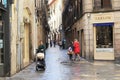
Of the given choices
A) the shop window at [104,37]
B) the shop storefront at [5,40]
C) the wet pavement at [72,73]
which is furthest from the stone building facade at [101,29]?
the shop storefront at [5,40]

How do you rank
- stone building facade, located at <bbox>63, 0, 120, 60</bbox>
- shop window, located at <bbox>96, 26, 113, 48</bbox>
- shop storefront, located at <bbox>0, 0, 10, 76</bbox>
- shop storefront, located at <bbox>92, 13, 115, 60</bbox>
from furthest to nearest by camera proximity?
shop window, located at <bbox>96, 26, 113, 48</bbox>, shop storefront, located at <bbox>92, 13, 115, 60</bbox>, stone building facade, located at <bbox>63, 0, 120, 60</bbox>, shop storefront, located at <bbox>0, 0, 10, 76</bbox>

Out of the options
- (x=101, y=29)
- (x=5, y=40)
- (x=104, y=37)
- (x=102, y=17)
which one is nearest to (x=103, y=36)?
(x=104, y=37)

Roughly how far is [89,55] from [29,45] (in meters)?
6.47

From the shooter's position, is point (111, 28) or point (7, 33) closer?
point (7, 33)

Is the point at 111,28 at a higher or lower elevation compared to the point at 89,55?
higher

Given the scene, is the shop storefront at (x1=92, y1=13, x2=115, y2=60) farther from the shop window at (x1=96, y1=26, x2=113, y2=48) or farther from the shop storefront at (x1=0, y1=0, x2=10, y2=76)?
the shop storefront at (x1=0, y1=0, x2=10, y2=76)

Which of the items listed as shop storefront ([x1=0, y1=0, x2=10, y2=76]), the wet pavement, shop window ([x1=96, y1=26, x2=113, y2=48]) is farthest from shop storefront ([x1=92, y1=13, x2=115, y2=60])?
shop storefront ([x1=0, y1=0, x2=10, y2=76])

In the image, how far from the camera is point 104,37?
29.1 m

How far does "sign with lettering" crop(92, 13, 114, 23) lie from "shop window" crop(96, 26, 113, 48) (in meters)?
0.62

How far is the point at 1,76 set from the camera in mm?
15898

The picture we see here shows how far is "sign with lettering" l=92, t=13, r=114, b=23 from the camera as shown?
94.0 ft

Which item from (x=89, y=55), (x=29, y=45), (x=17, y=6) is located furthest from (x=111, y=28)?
(x=17, y=6)

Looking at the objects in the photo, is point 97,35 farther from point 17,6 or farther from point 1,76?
point 1,76

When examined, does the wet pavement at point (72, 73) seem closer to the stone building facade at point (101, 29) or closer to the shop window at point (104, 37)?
the stone building facade at point (101, 29)
